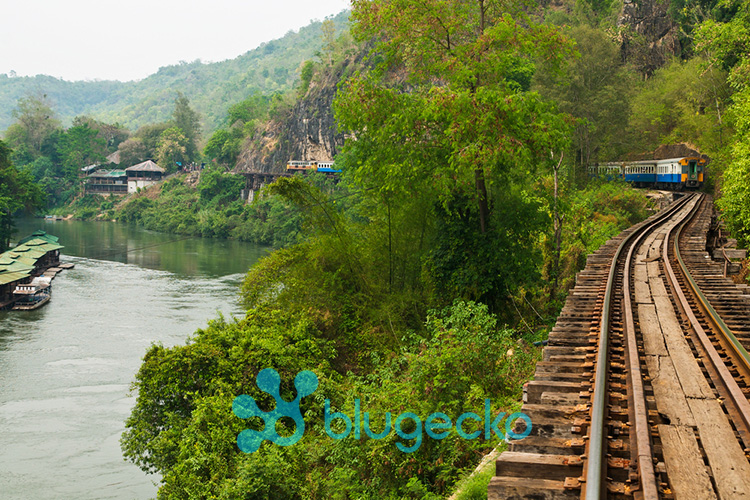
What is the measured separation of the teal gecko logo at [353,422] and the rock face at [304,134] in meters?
61.5

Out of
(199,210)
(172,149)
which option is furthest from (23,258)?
(172,149)

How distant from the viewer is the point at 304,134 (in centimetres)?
7975

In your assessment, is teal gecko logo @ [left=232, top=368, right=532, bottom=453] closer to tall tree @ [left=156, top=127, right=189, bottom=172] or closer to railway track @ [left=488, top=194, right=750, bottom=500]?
railway track @ [left=488, top=194, right=750, bottom=500]

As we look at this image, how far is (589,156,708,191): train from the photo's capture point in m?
34.8

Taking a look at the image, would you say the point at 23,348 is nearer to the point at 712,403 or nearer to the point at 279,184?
the point at 279,184

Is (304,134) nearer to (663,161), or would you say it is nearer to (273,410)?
(663,161)

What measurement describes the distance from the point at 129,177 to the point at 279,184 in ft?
278

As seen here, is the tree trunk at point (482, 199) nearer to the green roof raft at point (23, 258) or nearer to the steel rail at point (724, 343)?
the steel rail at point (724, 343)

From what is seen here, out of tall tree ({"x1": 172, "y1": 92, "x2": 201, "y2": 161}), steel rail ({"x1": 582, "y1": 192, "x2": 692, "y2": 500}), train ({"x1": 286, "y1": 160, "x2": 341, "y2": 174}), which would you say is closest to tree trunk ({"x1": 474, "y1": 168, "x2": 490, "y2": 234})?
steel rail ({"x1": 582, "y1": 192, "x2": 692, "y2": 500})

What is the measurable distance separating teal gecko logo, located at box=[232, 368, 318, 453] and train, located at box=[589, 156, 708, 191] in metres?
27.0

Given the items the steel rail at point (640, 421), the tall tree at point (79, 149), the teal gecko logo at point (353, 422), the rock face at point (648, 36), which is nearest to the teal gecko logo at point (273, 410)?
the teal gecko logo at point (353, 422)

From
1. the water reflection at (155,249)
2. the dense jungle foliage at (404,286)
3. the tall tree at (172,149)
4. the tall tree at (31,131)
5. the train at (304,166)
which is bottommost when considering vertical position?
the water reflection at (155,249)

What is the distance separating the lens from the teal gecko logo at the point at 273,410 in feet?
35.6

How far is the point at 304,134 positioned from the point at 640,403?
7772cm
